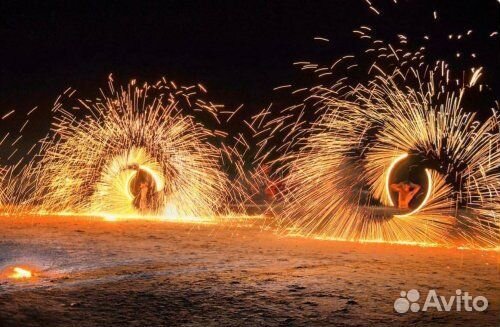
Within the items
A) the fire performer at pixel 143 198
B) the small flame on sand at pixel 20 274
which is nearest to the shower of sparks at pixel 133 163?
the fire performer at pixel 143 198

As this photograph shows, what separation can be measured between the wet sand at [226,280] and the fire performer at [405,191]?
1.75m

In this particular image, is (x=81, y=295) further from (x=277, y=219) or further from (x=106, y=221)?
(x=277, y=219)

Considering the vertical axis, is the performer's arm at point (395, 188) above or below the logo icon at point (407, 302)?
above

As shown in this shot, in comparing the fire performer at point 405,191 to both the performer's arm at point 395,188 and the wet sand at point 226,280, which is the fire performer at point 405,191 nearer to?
the performer's arm at point 395,188

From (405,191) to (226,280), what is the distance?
21.7ft

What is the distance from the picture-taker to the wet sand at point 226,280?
621cm

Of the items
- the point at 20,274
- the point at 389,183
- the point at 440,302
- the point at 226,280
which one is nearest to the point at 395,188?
the point at 389,183

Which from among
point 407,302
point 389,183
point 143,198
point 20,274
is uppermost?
point 389,183

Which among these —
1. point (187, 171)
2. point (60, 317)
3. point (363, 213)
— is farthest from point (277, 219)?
point (60, 317)

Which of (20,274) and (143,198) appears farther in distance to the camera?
(143,198)

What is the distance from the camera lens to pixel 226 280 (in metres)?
8.00

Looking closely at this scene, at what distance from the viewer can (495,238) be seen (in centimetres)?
1307

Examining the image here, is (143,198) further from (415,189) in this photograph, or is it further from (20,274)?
(20,274)

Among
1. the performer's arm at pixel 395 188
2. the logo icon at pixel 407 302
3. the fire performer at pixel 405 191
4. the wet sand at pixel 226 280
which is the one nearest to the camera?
the wet sand at pixel 226 280
